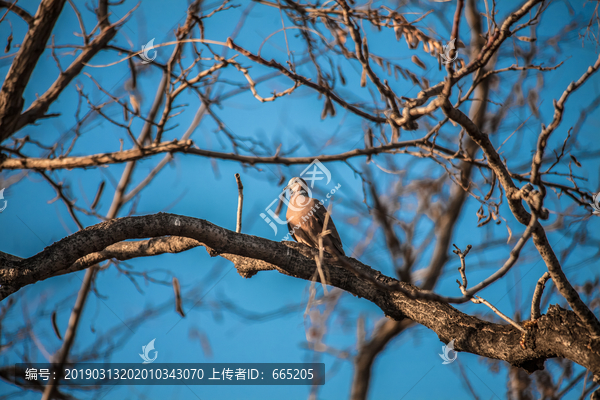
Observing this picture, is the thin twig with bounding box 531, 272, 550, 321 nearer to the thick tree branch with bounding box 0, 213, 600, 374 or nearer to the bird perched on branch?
the thick tree branch with bounding box 0, 213, 600, 374

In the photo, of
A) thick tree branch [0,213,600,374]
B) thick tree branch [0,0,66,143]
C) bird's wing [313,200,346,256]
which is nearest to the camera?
thick tree branch [0,213,600,374]

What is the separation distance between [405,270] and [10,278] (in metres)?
4.45

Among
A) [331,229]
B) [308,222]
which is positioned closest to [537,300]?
[331,229]

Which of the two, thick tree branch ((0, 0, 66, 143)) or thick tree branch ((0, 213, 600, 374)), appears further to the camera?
thick tree branch ((0, 0, 66, 143))

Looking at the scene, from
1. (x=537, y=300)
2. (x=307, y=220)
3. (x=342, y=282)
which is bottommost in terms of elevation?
(x=537, y=300)

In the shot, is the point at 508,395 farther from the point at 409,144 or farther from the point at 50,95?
the point at 50,95

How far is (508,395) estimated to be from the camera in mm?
4520

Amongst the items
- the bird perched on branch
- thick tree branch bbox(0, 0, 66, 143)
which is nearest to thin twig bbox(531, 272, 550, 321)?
the bird perched on branch

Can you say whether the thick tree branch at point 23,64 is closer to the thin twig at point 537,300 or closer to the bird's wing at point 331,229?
the bird's wing at point 331,229

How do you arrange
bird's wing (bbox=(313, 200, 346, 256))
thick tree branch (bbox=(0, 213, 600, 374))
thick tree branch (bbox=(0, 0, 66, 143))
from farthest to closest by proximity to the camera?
bird's wing (bbox=(313, 200, 346, 256)) → thick tree branch (bbox=(0, 0, 66, 143)) → thick tree branch (bbox=(0, 213, 600, 374))

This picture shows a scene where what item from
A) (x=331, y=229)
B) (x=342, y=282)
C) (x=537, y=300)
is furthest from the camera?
(x=331, y=229)

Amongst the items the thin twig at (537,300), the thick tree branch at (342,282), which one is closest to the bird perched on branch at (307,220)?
the thick tree branch at (342,282)

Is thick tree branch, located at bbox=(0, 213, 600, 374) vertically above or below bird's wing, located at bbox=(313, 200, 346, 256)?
below

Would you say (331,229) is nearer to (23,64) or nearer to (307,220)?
(307,220)
